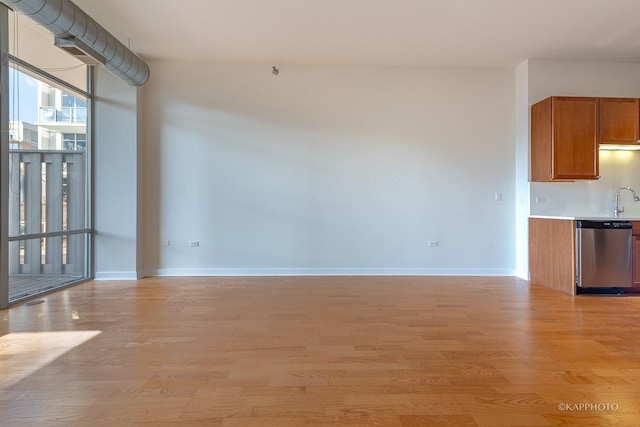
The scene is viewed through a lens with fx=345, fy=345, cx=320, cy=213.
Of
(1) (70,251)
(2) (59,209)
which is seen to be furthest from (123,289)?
(2) (59,209)

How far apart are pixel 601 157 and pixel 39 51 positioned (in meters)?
7.49

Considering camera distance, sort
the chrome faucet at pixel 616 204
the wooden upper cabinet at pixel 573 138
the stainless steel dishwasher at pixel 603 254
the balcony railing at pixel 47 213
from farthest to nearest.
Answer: the chrome faucet at pixel 616 204 < the wooden upper cabinet at pixel 573 138 < the stainless steel dishwasher at pixel 603 254 < the balcony railing at pixel 47 213

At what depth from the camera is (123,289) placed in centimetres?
438

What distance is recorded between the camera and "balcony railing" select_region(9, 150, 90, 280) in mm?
3859

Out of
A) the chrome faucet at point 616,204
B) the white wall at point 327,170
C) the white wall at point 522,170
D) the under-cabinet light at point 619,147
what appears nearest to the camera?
the under-cabinet light at point 619,147

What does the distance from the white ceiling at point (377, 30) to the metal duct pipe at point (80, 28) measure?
31 cm

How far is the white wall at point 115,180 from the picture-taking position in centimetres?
491

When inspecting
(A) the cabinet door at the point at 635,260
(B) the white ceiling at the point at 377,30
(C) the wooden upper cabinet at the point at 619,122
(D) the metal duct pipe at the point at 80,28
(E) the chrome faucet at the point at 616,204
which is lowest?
(A) the cabinet door at the point at 635,260

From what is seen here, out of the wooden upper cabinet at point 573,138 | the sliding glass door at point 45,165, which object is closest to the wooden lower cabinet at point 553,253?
the wooden upper cabinet at point 573,138

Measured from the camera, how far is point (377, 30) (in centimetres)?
416

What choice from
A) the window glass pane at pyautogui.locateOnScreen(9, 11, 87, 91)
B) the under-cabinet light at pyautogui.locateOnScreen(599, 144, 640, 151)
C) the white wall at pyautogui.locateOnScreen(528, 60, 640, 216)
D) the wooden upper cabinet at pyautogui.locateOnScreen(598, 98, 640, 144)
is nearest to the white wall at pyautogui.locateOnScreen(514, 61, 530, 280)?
the white wall at pyautogui.locateOnScreen(528, 60, 640, 216)

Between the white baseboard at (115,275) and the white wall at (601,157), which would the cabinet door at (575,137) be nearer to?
the white wall at (601,157)

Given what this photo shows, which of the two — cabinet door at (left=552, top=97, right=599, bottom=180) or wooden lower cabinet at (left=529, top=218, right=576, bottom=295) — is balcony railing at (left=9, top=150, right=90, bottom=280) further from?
cabinet door at (left=552, top=97, right=599, bottom=180)

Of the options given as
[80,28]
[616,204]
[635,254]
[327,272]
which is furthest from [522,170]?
[80,28]
